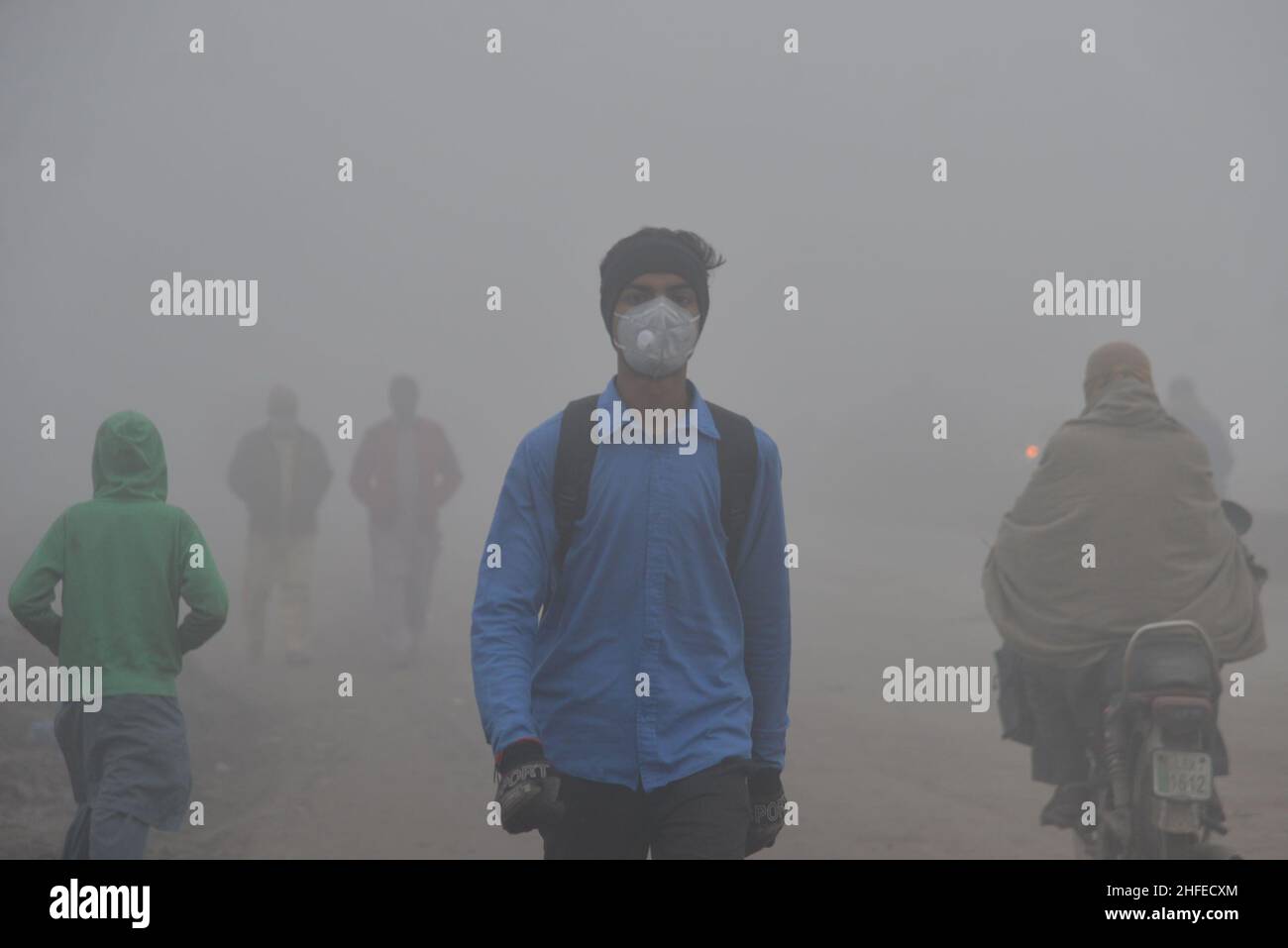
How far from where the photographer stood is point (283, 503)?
11438mm

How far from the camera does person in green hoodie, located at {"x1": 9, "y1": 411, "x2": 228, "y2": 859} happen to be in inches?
193

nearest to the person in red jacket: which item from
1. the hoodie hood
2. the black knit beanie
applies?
the hoodie hood

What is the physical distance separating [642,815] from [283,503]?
8346 millimetres

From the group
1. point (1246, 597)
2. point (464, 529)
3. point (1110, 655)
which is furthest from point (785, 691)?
point (464, 529)

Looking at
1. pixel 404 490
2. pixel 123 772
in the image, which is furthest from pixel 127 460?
pixel 404 490

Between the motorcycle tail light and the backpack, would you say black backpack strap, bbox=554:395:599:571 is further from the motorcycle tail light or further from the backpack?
the motorcycle tail light

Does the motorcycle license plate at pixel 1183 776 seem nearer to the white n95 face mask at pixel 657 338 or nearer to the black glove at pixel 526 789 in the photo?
the white n95 face mask at pixel 657 338

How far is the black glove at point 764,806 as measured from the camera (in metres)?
3.64

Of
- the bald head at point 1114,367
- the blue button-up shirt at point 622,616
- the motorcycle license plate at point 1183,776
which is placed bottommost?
the motorcycle license plate at point 1183,776

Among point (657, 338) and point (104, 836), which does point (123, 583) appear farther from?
point (657, 338)

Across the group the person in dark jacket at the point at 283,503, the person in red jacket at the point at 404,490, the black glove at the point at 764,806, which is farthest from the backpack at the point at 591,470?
the person in red jacket at the point at 404,490

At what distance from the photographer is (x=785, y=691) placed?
378 centimetres

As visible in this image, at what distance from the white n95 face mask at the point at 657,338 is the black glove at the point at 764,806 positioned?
932 millimetres

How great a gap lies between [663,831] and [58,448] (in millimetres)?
50064
